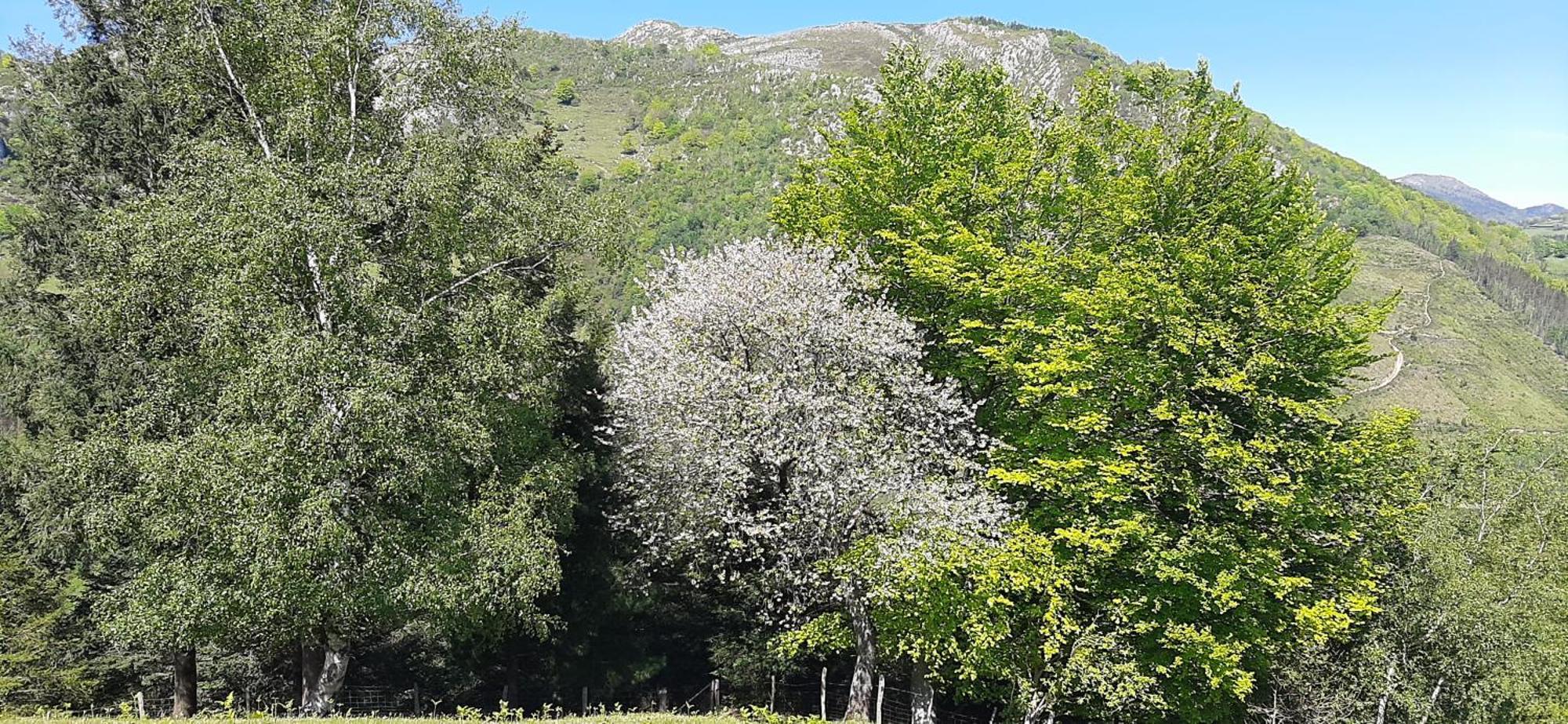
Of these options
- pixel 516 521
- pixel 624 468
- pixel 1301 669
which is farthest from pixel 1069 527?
pixel 516 521

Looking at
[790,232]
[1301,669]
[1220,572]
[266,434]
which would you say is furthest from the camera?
[790,232]

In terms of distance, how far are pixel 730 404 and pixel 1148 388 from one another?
8.68 m

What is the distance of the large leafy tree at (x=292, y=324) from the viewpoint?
14867 mm

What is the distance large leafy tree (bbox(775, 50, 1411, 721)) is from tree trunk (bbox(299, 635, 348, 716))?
12589 millimetres

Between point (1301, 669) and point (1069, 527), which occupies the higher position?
point (1069, 527)

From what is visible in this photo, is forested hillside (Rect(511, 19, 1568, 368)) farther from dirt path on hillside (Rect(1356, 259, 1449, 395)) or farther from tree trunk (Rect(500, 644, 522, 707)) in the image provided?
tree trunk (Rect(500, 644, 522, 707))

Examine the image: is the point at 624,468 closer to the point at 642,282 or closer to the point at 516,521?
the point at 516,521

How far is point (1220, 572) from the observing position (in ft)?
55.5

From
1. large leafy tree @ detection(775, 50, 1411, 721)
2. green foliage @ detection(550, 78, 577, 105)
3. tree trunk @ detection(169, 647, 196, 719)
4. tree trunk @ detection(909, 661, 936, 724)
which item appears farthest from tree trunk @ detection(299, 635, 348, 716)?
green foliage @ detection(550, 78, 577, 105)

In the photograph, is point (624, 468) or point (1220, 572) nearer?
point (1220, 572)

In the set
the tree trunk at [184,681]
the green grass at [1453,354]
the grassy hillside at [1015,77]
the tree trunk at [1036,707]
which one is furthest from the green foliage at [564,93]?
the tree trunk at [1036,707]

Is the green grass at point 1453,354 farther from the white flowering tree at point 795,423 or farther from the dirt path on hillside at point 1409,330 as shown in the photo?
the white flowering tree at point 795,423

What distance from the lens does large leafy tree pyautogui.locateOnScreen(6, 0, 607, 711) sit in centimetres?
1487

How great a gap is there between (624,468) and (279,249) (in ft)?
27.4
